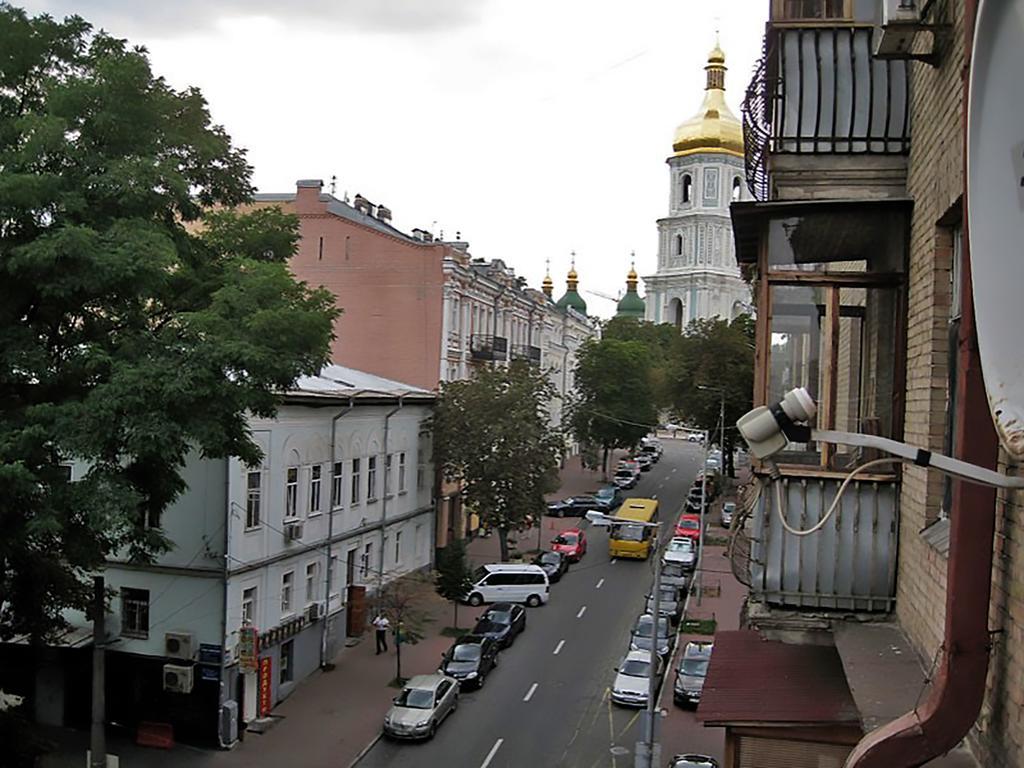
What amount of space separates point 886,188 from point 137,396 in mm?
9713

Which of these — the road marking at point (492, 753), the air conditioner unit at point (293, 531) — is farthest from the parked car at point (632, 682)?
the air conditioner unit at point (293, 531)

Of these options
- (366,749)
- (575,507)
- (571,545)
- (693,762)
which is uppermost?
(575,507)

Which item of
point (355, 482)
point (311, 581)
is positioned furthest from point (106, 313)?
point (355, 482)

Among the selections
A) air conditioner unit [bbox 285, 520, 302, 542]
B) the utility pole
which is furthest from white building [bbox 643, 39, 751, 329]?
the utility pole

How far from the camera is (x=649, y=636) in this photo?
28016 millimetres

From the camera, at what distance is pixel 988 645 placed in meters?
4.16

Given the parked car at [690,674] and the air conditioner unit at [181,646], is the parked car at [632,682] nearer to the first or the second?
the parked car at [690,674]

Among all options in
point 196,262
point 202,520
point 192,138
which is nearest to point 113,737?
point 202,520

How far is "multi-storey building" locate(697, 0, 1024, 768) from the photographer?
549 cm

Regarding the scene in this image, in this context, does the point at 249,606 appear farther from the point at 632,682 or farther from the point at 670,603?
the point at 670,603

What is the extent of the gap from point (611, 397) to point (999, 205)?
59.4m

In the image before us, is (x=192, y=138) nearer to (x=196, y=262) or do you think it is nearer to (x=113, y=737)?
(x=196, y=262)

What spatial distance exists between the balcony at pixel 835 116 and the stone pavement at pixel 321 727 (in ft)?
55.1

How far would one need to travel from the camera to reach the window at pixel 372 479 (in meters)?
30.9
